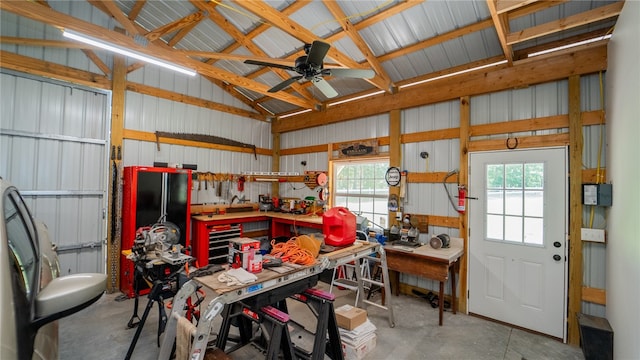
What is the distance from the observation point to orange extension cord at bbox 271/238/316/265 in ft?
7.38

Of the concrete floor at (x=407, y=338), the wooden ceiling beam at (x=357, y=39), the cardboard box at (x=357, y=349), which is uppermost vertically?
the wooden ceiling beam at (x=357, y=39)

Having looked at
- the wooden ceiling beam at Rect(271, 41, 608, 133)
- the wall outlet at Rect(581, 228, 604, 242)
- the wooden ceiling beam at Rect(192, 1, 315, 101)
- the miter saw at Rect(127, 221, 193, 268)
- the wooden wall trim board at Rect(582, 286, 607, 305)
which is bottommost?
the wooden wall trim board at Rect(582, 286, 607, 305)

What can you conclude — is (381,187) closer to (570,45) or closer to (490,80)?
(490,80)

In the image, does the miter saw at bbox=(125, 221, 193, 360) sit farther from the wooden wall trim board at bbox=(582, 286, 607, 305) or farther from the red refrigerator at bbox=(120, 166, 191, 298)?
the wooden wall trim board at bbox=(582, 286, 607, 305)

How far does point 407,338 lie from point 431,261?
941 millimetres

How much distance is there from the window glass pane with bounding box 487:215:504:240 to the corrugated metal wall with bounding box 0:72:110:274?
18.5 ft

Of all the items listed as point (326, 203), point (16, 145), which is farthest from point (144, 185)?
point (326, 203)

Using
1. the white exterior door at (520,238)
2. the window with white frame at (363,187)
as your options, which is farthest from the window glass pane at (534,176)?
the window with white frame at (363,187)

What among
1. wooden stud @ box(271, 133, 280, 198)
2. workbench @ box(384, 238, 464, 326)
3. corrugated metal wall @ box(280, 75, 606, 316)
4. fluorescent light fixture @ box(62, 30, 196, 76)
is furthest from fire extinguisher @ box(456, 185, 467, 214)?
wooden stud @ box(271, 133, 280, 198)

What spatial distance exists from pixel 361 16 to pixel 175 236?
3417 mm

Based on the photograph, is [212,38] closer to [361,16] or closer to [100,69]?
[100,69]

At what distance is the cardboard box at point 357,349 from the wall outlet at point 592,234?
253cm

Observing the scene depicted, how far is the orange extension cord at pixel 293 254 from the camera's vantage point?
2.25m

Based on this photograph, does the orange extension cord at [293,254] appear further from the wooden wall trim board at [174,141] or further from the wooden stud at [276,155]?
the wooden stud at [276,155]
